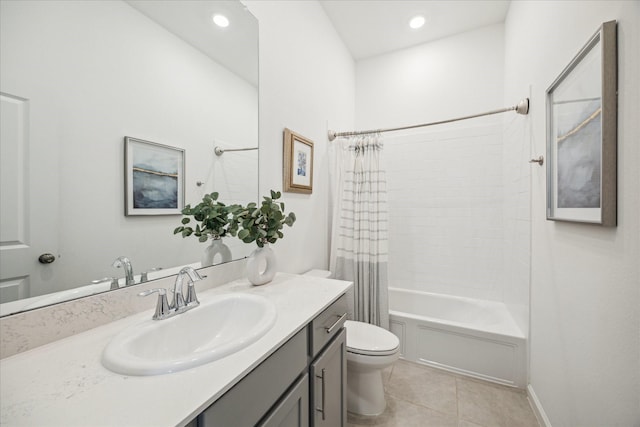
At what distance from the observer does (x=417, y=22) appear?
2.27 m

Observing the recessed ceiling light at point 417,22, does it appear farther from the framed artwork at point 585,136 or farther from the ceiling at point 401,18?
the framed artwork at point 585,136

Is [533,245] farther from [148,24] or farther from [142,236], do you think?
[148,24]

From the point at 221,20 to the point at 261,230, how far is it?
3.47 feet

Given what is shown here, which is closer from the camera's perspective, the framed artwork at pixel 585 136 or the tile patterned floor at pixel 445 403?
the framed artwork at pixel 585 136

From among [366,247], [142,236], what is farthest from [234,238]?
[366,247]

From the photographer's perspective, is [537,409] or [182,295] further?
[537,409]

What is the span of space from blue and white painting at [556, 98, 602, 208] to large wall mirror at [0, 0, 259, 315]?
1506 mm

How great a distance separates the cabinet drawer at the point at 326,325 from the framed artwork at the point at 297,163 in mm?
862

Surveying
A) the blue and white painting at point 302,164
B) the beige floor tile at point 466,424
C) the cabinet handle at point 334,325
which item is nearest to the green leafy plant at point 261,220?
the cabinet handle at point 334,325

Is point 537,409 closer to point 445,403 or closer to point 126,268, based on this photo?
point 445,403

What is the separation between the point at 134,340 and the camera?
688 millimetres

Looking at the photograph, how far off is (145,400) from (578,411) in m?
1.55

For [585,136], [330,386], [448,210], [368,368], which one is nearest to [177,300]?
[330,386]

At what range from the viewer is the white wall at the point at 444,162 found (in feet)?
7.57
